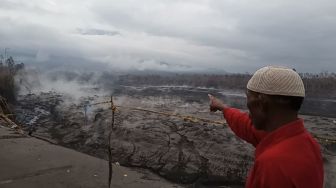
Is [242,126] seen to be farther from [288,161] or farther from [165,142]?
[165,142]

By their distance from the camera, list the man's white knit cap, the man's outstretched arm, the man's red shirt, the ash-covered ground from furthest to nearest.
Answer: the ash-covered ground → the man's outstretched arm → the man's white knit cap → the man's red shirt

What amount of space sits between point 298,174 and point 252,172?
0.73ft

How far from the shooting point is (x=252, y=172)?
1.96 meters

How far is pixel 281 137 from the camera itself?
198 centimetres

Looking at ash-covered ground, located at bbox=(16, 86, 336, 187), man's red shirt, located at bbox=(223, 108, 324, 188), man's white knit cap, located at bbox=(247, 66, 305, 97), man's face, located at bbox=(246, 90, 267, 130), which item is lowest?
ash-covered ground, located at bbox=(16, 86, 336, 187)

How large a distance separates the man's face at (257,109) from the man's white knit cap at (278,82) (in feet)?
0.12

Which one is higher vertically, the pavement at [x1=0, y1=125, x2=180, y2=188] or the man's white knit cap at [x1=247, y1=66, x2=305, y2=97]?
the man's white knit cap at [x1=247, y1=66, x2=305, y2=97]

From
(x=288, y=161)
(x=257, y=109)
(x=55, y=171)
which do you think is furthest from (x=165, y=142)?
(x=288, y=161)

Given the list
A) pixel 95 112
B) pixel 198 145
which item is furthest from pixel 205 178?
pixel 95 112

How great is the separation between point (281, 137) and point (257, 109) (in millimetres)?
201

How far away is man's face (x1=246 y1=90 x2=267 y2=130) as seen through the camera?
2069mm

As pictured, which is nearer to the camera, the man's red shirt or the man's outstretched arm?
the man's red shirt

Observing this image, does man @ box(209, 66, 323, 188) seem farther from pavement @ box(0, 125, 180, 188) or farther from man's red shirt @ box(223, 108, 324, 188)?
pavement @ box(0, 125, 180, 188)

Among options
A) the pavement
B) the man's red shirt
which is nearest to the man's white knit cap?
the man's red shirt
